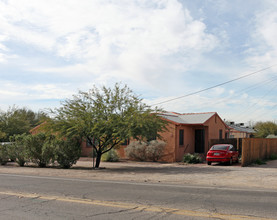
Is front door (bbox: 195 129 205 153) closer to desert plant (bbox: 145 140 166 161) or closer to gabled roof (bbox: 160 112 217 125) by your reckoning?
gabled roof (bbox: 160 112 217 125)

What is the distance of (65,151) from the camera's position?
19.3 m

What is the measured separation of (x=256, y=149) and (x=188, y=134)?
22.8 feet

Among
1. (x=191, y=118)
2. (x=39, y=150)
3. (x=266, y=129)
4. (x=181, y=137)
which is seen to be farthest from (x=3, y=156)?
(x=266, y=129)

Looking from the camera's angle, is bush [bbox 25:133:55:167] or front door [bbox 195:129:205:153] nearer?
bush [bbox 25:133:55:167]

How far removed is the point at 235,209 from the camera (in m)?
7.12

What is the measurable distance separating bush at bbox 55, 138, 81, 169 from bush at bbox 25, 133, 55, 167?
25.3 inches

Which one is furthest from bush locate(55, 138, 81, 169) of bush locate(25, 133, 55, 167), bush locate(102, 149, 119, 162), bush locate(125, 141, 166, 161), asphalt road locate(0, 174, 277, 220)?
asphalt road locate(0, 174, 277, 220)

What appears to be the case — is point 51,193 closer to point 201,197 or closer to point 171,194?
point 171,194

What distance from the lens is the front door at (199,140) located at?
94.8ft

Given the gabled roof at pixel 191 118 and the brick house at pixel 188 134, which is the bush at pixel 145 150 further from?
the gabled roof at pixel 191 118

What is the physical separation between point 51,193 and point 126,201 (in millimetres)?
2685

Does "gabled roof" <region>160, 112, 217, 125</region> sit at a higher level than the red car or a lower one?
higher

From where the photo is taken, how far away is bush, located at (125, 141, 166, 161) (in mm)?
25484

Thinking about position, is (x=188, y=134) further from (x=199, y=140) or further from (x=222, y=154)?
(x=222, y=154)
